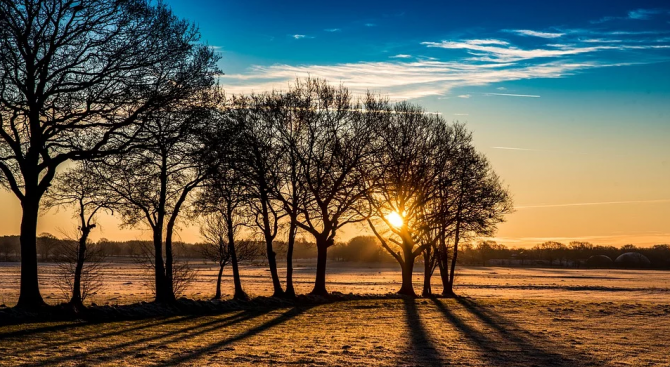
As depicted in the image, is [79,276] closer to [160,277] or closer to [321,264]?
[160,277]

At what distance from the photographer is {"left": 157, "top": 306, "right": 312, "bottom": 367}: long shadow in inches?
694

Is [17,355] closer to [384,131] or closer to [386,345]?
[386,345]

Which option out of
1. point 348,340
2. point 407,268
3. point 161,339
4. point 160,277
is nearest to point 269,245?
point 160,277

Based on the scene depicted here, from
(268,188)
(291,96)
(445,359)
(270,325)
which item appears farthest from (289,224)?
(445,359)

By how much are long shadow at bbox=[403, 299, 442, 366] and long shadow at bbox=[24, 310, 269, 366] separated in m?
7.95

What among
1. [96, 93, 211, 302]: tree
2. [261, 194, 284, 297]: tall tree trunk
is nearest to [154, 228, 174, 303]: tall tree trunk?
[96, 93, 211, 302]: tree

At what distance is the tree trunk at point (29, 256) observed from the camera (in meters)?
26.4

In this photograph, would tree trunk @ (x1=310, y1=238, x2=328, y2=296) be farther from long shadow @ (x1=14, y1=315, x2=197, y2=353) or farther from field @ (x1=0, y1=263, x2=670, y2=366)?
long shadow @ (x1=14, y1=315, x2=197, y2=353)

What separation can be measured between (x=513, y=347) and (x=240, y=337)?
9678 mm

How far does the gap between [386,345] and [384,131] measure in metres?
28.4

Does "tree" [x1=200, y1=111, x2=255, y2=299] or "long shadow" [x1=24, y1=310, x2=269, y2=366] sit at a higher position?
"tree" [x1=200, y1=111, x2=255, y2=299]

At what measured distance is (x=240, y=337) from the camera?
77.9 feet

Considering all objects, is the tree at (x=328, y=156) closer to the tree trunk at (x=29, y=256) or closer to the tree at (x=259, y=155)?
the tree at (x=259, y=155)

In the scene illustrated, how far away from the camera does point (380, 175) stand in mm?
48094
